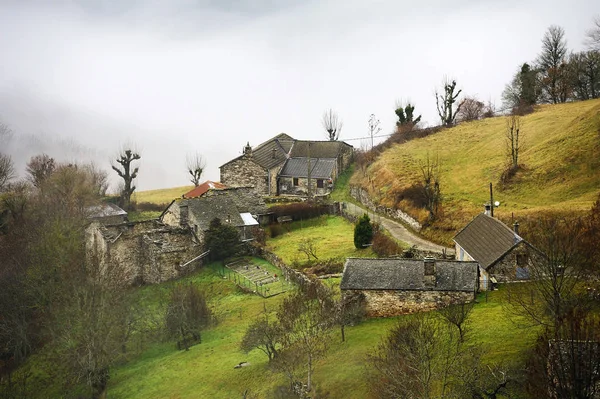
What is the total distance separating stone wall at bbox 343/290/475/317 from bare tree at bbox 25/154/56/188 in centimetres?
4935

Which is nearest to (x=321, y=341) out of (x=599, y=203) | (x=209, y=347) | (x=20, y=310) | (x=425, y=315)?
(x=425, y=315)

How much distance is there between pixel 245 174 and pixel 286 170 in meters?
4.82

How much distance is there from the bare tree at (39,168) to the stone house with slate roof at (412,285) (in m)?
48.9

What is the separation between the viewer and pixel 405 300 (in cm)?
2856

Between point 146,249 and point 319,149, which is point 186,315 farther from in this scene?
point 319,149

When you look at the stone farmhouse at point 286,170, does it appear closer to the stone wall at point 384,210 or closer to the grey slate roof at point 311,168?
the grey slate roof at point 311,168

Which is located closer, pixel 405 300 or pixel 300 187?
pixel 405 300

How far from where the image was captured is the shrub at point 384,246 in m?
37.4

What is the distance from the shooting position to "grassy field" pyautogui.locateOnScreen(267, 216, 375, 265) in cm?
3969

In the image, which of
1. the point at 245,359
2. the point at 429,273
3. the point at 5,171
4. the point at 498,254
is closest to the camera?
the point at 245,359

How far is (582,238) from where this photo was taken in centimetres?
2422

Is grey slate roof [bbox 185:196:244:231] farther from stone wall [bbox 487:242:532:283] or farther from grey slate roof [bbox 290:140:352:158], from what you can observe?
stone wall [bbox 487:242:532:283]

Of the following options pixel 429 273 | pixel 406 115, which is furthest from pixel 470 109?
pixel 429 273

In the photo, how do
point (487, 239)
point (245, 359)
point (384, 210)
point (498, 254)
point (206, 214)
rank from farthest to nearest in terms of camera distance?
1. point (384, 210)
2. point (206, 214)
3. point (487, 239)
4. point (498, 254)
5. point (245, 359)
